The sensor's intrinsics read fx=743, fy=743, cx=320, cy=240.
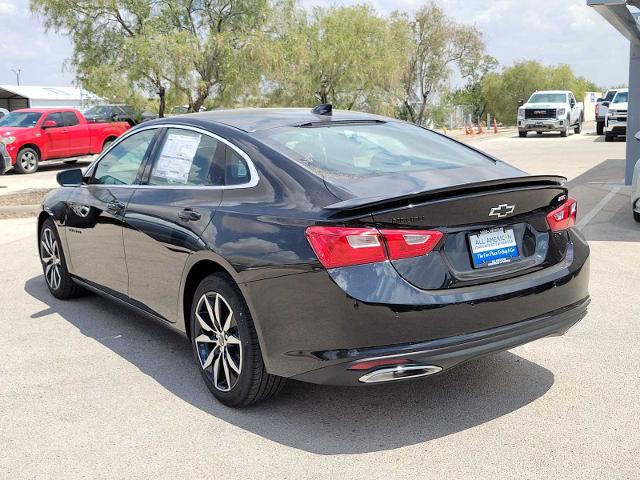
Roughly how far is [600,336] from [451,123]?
146ft

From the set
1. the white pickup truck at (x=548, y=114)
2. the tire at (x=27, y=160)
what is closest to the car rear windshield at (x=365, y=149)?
the tire at (x=27, y=160)

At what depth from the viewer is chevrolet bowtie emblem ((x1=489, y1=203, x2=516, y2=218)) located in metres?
3.55

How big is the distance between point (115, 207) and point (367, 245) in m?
2.39

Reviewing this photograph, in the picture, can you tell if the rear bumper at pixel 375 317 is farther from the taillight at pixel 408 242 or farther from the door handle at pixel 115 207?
the door handle at pixel 115 207

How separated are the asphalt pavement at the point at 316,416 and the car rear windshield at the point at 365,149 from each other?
4.12 ft

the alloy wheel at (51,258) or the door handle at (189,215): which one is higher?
the door handle at (189,215)

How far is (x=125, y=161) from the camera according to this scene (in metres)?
5.31

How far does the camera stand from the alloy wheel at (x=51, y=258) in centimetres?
624

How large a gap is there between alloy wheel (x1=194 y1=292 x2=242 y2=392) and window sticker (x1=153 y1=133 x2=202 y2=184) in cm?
85

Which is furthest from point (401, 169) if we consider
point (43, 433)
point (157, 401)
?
point (43, 433)

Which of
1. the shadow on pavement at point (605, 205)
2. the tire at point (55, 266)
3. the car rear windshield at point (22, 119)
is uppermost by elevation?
the car rear windshield at point (22, 119)

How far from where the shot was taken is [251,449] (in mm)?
3525

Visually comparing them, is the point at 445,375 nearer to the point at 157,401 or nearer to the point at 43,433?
the point at 157,401

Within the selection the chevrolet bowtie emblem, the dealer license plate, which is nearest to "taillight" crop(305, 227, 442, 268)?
the dealer license plate
